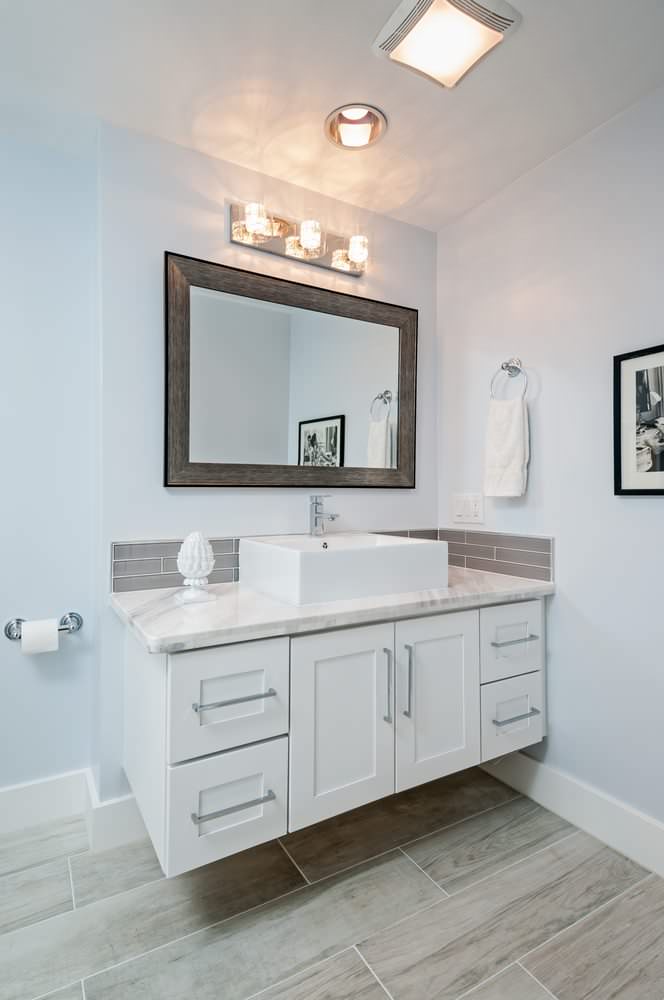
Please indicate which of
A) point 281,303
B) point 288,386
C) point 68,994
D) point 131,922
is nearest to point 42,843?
point 131,922

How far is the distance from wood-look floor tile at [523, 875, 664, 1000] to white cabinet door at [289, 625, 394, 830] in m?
0.53

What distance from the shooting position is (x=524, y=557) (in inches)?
77.3

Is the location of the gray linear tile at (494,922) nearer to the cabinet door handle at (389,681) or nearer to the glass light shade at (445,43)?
the cabinet door handle at (389,681)

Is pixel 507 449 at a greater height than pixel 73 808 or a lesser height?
greater

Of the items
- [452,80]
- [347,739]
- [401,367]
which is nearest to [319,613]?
[347,739]

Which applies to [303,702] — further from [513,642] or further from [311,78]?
[311,78]

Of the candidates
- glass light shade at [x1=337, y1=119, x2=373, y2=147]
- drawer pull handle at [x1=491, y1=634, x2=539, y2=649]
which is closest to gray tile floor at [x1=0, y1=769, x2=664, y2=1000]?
drawer pull handle at [x1=491, y1=634, x2=539, y2=649]

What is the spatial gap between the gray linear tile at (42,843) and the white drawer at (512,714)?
1326 millimetres

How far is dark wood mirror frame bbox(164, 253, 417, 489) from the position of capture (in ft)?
5.76

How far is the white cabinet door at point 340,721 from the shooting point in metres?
1.37

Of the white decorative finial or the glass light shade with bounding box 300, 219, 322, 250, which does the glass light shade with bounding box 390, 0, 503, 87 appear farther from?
the white decorative finial

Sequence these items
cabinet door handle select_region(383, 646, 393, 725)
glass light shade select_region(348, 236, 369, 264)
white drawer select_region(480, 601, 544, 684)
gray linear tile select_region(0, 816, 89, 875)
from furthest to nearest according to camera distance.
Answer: glass light shade select_region(348, 236, 369, 264) → white drawer select_region(480, 601, 544, 684) → gray linear tile select_region(0, 816, 89, 875) → cabinet door handle select_region(383, 646, 393, 725)

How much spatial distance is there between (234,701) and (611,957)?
110 centimetres

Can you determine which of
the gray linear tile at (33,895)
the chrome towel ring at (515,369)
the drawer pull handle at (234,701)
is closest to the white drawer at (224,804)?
the drawer pull handle at (234,701)
